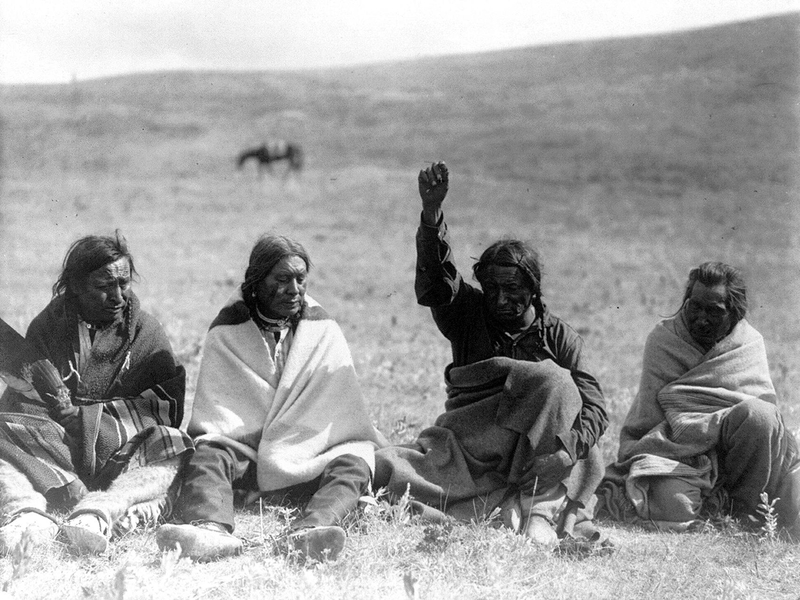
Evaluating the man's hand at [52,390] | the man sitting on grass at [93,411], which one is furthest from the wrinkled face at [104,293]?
the man's hand at [52,390]

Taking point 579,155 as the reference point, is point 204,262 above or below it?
below

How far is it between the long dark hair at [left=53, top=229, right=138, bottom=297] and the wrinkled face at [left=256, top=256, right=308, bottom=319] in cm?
75

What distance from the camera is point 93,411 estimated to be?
16.0ft

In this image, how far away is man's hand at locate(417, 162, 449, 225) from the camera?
16.4 ft

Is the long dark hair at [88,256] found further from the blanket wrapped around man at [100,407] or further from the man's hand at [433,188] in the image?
the man's hand at [433,188]

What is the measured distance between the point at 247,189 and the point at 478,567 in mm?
24008

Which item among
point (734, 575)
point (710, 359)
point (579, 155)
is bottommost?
point (734, 575)

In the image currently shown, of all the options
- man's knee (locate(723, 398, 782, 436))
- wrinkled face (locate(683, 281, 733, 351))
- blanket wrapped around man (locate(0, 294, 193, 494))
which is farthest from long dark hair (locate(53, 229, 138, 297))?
man's knee (locate(723, 398, 782, 436))

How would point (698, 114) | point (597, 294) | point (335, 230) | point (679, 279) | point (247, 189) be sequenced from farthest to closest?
point (698, 114)
point (247, 189)
point (335, 230)
point (679, 279)
point (597, 294)

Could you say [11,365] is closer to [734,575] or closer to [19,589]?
[19,589]

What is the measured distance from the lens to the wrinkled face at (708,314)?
5371 mm

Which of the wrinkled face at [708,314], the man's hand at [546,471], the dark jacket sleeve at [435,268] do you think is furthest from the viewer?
the wrinkled face at [708,314]

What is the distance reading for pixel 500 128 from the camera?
109ft

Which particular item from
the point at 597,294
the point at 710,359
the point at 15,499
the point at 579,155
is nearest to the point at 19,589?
the point at 15,499
